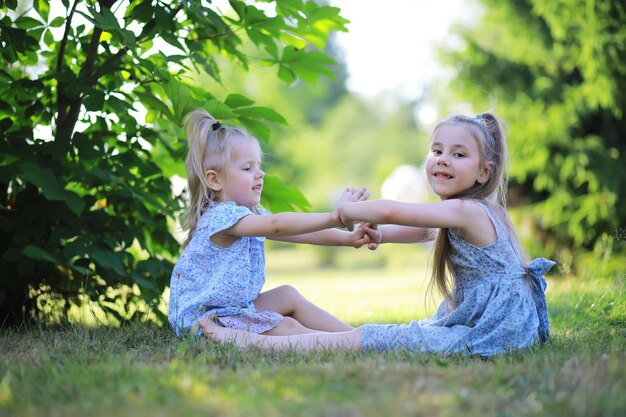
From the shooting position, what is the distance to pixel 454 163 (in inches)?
125

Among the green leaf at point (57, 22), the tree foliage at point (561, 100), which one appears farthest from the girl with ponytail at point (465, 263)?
the tree foliage at point (561, 100)

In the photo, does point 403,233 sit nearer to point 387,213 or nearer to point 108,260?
point 387,213

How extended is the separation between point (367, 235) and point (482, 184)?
0.61 m

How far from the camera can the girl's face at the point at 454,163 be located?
3.18 m

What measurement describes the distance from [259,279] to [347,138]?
3380cm

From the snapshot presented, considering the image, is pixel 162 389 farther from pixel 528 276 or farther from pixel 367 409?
pixel 528 276

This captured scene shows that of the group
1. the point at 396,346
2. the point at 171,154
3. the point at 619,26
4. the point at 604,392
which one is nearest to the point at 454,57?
the point at 619,26

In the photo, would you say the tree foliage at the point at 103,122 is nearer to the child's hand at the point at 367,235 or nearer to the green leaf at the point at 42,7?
the green leaf at the point at 42,7

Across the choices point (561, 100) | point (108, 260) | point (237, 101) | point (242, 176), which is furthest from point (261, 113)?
point (561, 100)

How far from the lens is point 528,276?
10.3 feet

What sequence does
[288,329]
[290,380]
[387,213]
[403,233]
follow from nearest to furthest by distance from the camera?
[290,380] < [387,213] < [288,329] < [403,233]

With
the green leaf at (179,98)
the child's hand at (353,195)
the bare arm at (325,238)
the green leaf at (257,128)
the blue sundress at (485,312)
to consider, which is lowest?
the blue sundress at (485,312)

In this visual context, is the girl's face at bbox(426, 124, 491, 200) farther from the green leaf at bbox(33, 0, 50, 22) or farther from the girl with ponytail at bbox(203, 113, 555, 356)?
the green leaf at bbox(33, 0, 50, 22)

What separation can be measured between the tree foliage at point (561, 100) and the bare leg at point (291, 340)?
5459 mm
